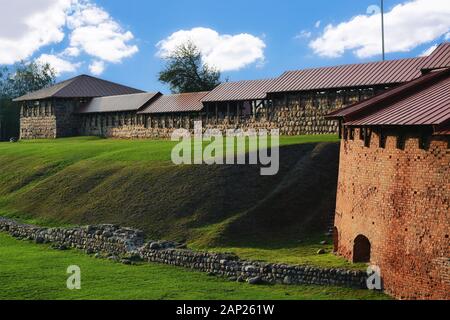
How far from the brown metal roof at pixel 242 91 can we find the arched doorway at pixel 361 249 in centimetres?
2589

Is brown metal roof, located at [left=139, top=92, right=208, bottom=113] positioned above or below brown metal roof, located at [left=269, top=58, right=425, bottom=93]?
below

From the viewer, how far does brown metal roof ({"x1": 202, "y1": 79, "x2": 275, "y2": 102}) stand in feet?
159

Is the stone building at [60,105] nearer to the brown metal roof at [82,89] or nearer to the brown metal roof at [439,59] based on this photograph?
the brown metal roof at [82,89]

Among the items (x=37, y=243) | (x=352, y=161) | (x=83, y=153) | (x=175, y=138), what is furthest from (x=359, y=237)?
(x=175, y=138)

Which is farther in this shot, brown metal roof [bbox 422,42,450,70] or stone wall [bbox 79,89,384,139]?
stone wall [bbox 79,89,384,139]

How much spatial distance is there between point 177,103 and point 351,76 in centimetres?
1913

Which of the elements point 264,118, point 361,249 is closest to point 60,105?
point 264,118

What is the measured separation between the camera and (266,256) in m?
24.8

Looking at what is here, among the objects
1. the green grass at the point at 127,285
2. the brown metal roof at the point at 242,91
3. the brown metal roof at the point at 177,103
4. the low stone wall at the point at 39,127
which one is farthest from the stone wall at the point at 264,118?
the green grass at the point at 127,285

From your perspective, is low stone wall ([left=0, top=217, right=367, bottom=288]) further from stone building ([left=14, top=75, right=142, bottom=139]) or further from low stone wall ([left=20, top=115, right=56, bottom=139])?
low stone wall ([left=20, top=115, right=56, bottom=139])

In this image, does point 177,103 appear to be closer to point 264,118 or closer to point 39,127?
point 264,118

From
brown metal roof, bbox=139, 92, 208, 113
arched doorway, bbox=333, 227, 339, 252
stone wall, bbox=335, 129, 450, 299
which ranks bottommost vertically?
arched doorway, bbox=333, 227, 339, 252

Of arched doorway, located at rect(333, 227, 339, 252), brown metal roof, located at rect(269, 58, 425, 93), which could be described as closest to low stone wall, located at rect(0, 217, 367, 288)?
arched doorway, located at rect(333, 227, 339, 252)

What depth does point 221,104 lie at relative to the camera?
172 feet
